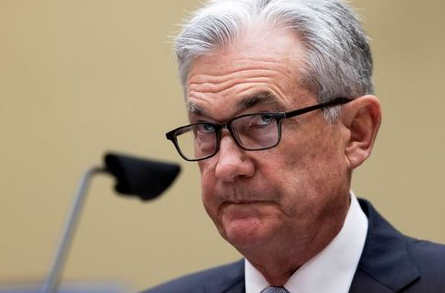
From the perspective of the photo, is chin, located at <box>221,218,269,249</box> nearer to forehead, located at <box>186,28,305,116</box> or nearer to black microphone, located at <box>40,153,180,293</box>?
forehead, located at <box>186,28,305,116</box>

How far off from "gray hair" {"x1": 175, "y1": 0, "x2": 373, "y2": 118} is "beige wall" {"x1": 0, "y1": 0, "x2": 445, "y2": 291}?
2.20 metres

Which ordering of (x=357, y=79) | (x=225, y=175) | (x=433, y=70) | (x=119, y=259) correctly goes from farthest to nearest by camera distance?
(x=119, y=259) → (x=433, y=70) → (x=357, y=79) → (x=225, y=175)

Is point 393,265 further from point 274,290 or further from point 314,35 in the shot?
point 314,35

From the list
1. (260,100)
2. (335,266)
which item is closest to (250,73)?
(260,100)

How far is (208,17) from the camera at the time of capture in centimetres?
233

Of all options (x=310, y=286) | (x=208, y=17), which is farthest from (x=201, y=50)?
(x=310, y=286)

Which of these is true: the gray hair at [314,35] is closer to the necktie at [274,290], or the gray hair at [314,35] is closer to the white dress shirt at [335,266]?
the white dress shirt at [335,266]

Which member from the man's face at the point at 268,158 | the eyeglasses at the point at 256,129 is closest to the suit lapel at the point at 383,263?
the man's face at the point at 268,158

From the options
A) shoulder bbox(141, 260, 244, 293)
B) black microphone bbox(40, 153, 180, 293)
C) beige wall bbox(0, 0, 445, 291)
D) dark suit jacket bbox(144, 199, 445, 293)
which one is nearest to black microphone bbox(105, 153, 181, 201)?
black microphone bbox(40, 153, 180, 293)

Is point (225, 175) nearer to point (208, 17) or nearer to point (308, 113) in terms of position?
point (308, 113)

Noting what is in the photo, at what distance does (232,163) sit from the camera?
216 cm

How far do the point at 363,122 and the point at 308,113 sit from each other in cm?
18

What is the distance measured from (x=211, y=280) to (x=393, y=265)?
1.81ft

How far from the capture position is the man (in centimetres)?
219
